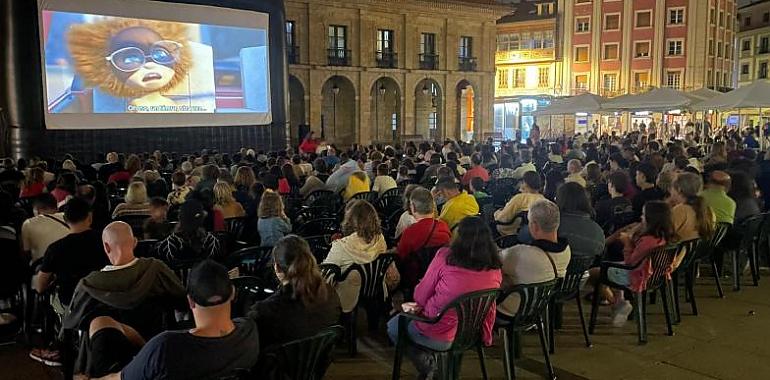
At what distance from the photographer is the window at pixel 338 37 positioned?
30.1 metres

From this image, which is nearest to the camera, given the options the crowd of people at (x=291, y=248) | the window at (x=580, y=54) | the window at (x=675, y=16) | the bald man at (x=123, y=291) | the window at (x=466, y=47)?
the crowd of people at (x=291, y=248)

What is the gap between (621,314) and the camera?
218 inches

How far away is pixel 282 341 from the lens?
3.21 m

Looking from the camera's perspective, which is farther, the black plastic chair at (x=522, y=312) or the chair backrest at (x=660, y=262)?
the chair backrest at (x=660, y=262)

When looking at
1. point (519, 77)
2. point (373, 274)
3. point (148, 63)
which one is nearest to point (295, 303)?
point (373, 274)

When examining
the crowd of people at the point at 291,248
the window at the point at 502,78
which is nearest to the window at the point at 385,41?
the window at the point at 502,78

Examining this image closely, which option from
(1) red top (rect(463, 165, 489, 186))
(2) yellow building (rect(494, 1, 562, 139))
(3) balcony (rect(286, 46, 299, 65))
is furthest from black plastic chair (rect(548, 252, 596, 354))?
(2) yellow building (rect(494, 1, 562, 139))

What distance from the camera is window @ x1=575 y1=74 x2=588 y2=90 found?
157 feet

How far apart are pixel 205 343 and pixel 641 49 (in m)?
48.8

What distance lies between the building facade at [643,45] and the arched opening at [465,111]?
11.4 metres

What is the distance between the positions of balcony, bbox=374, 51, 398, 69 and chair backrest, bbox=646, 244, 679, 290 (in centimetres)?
2718

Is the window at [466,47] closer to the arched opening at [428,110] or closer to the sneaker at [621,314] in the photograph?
the arched opening at [428,110]

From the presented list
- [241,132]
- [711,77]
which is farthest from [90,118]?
[711,77]

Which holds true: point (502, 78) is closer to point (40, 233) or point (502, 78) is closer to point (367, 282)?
point (367, 282)
